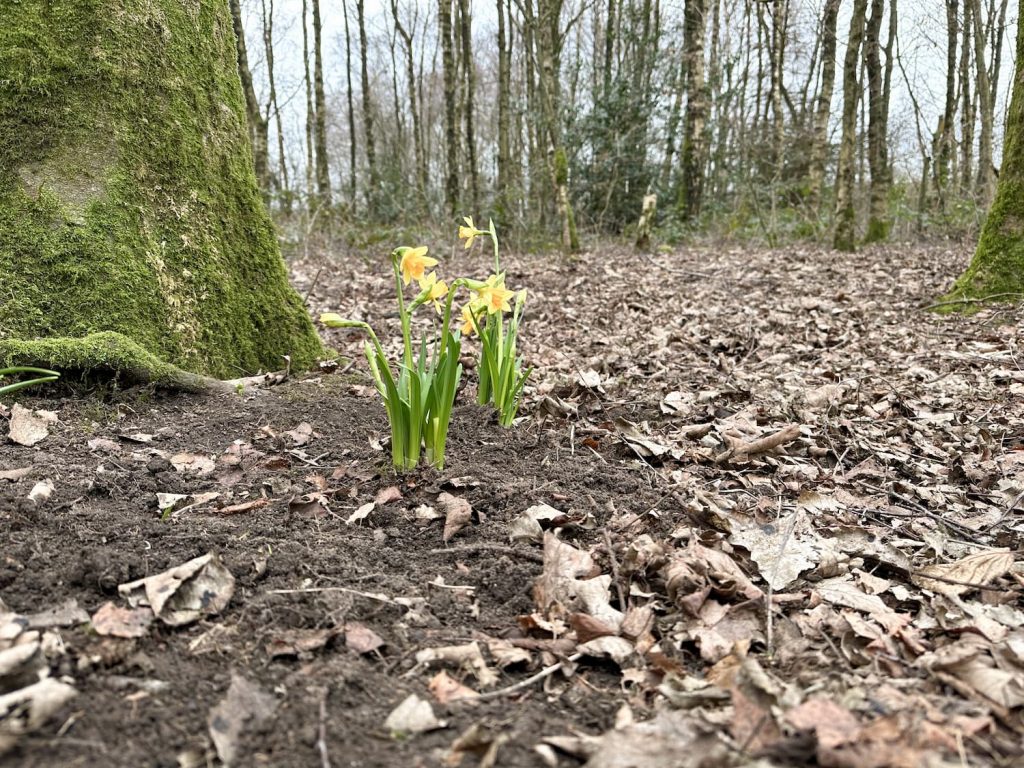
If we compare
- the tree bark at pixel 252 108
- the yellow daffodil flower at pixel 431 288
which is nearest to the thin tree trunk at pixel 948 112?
the tree bark at pixel 252 108

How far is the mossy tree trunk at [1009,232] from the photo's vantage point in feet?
16.7

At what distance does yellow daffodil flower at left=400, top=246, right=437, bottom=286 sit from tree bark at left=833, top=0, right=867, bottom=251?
8485mm

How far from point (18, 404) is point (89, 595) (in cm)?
136

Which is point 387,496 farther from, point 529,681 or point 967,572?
point 967,572

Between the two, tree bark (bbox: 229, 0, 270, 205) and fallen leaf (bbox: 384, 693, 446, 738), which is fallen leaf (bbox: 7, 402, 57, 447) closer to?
fallen leaf (bbox: 384, 693, 446, 738)

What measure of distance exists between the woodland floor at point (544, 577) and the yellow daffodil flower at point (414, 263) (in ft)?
2.21

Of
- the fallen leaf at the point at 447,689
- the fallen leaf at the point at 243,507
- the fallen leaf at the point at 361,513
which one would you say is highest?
the fallen leaf at the point at 243,507

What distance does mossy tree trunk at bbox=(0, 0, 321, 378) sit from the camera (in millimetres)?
2631

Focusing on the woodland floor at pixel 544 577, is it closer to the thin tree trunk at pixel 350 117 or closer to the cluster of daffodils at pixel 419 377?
the cluster of daffodils at pixel 419 377

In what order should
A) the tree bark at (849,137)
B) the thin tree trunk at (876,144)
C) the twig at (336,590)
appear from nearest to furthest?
the twig at (336,590) < the tree bark at (849,137) < the thin tree trunk at (876,144)

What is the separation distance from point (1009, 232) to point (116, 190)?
6.06m

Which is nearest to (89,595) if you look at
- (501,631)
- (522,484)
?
(501,631)

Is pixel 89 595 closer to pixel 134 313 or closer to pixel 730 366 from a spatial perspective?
pixel 134 313

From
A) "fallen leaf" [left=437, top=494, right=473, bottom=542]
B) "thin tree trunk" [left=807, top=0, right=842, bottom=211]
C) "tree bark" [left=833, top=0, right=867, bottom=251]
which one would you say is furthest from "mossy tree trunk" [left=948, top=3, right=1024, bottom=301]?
"thin tree trunk" [left=807, top=0, right=842, bottom=211]
